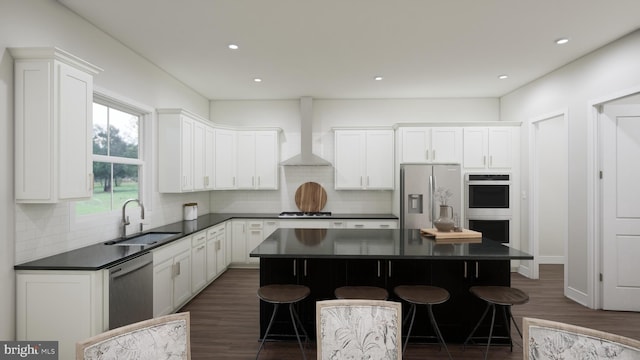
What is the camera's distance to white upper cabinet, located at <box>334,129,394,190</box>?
5.50 metres

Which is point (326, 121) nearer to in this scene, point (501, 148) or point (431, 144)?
point (431, 144)

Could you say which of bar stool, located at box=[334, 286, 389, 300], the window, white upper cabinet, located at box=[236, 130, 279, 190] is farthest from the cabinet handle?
white upper cabinet, located at box=[236, 130, 279, 190]

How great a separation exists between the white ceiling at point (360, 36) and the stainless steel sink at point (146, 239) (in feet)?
6.96

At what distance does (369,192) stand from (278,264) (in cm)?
325

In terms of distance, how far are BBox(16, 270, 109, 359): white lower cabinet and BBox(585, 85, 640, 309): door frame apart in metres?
5.00

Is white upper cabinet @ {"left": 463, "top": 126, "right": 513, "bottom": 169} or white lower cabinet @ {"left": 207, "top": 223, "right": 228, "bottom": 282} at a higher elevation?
white upper cabinet @ {"left": 463, "top": 126, "right": 513, "bottom": 169}

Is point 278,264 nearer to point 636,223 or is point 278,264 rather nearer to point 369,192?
point 369,192

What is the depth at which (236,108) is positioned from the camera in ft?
19.5

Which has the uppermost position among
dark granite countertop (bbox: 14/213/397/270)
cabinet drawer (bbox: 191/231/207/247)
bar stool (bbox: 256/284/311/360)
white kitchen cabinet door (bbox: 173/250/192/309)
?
dark granite countertop (bbox: 14/213/397/270)

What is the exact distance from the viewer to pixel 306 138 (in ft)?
18.4

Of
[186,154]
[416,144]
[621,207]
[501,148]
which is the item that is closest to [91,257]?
[186,154]

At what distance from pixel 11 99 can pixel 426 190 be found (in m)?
4.79

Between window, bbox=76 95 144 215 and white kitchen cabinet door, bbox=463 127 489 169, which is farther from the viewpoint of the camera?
white kitchen cabinet door, bbox=463 127 489 169

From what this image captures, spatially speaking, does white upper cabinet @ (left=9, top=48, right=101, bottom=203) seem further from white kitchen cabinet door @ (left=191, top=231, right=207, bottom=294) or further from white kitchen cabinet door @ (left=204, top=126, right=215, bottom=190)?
white kitchen cabinet door @ (left=204, top=126, right=215, bottom=190)
